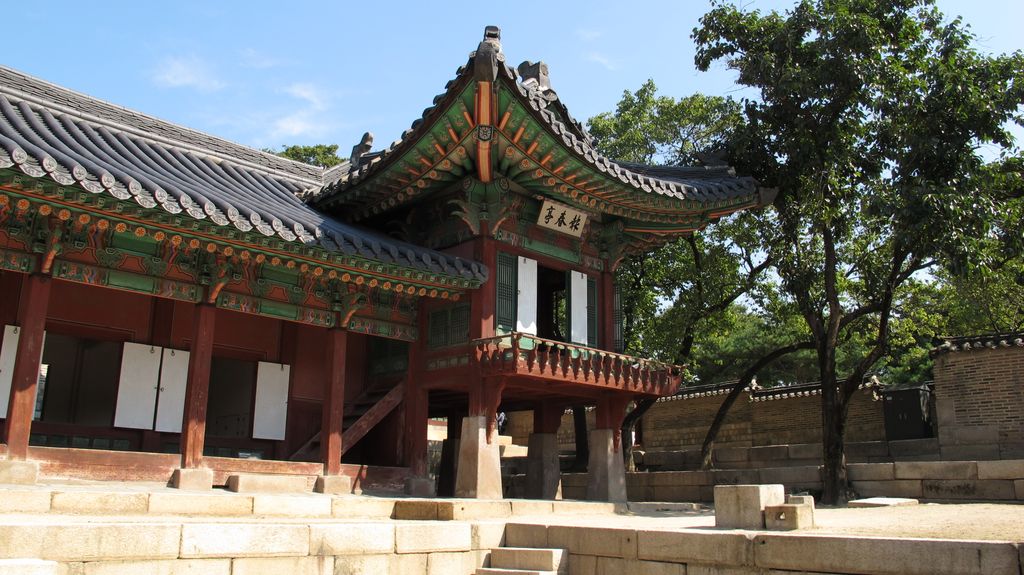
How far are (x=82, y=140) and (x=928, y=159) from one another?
1432 cm

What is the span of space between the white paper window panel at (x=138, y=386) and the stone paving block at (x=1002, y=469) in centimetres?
1356

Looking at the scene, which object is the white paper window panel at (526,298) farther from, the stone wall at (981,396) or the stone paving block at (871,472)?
the stone wall at (981,396)

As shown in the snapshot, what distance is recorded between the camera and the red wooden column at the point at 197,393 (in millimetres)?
11516

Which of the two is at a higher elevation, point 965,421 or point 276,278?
point 276,278

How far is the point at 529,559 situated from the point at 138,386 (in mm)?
7280

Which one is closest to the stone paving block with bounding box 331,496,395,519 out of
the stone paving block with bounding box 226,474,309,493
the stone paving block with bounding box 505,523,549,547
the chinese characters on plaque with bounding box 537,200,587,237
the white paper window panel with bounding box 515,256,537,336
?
the stone paving block with bounding box 226,474,309,493

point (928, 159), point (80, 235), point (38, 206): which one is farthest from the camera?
point (928, 159)

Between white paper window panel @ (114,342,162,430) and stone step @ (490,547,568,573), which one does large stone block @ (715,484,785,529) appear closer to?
stone step @ (490,547,568,573)

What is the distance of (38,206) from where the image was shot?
9.62 meters

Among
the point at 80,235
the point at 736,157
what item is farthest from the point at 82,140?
the point at 736,157

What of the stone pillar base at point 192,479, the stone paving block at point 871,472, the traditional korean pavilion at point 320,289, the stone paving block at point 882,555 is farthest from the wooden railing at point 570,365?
the stone paving block at point 882,555

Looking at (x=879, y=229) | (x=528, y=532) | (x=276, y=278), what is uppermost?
(x=879, y=229)

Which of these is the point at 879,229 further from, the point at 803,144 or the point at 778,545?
the point at 778,545

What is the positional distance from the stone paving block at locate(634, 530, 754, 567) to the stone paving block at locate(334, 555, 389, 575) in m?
2.60
